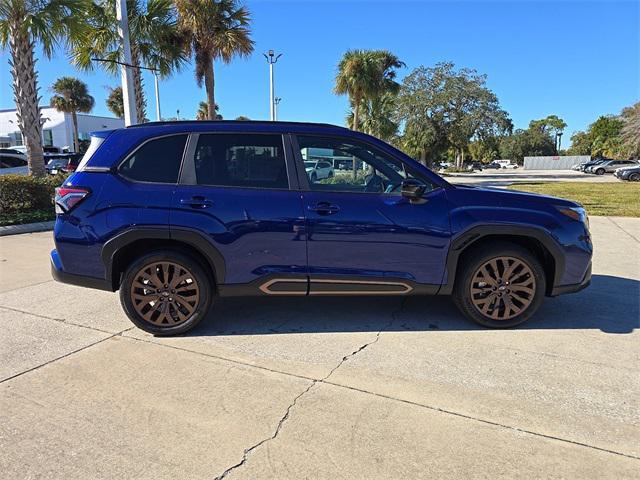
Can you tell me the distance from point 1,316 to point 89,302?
0.82 meters

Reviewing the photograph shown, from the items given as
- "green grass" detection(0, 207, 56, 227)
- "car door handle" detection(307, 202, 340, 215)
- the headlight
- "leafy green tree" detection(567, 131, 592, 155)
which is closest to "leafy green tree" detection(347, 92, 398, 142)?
"green grass" detection(0, 207, 56, 227)

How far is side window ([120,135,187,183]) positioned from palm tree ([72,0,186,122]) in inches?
515

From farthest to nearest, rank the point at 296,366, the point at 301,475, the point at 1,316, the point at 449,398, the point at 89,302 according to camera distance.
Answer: the point at 89,302 < the point at 1,316 < the point at 296,366 < the point at 449,398 < the point at 301,475

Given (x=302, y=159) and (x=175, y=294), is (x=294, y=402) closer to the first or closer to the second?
(x=175, y=294)

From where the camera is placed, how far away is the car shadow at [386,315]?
4.23 meters

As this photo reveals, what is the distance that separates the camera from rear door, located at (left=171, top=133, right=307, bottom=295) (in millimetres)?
3836

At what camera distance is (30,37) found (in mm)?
11961

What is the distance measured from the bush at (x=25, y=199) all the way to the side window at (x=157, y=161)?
7.99m

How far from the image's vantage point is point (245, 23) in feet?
57.4

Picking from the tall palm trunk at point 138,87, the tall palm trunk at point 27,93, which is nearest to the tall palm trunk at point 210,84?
the tall palm trunk at point 138,87

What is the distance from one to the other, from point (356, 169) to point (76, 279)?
2761 mm

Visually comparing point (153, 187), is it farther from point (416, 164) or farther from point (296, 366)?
point (416, 164)

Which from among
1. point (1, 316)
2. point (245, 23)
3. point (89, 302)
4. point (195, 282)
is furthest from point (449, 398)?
point (245, 23)

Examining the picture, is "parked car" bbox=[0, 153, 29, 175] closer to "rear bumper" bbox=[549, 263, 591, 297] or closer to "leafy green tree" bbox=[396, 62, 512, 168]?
"rear bumper" bbox=[549, 263, 591, 297]
